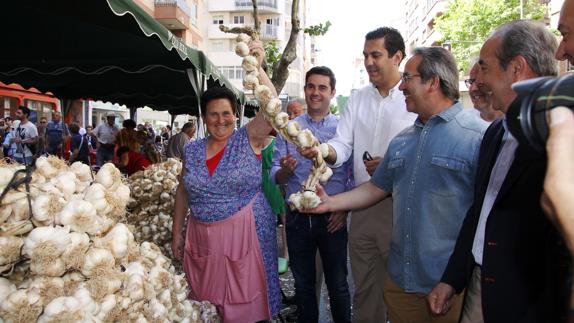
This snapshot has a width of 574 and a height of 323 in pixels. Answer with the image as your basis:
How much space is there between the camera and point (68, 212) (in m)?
1.51

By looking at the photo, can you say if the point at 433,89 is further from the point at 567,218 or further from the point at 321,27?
the point at 321,27

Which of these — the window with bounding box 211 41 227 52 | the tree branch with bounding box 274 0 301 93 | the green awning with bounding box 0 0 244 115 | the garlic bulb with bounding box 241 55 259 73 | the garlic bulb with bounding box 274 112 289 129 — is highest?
the window with bounding box 211 41 227 52

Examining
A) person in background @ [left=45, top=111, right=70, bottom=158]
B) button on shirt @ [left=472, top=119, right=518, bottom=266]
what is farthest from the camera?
person in background @ [left=45, top=111, right=70, bottom=158]

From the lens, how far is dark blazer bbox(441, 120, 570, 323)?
1309 mm

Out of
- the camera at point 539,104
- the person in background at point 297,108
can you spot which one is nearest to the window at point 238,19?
the person in background at point 297,108

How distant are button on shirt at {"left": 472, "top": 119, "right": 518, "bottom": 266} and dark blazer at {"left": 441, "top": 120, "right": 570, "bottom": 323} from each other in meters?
0.17

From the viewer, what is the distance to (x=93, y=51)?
5.67m

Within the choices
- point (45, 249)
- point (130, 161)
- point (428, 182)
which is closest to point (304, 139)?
point (428, 182)

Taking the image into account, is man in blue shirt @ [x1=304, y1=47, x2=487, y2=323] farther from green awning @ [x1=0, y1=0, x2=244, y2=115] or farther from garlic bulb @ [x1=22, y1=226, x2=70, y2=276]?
green awning @ [x1=0, y1=0, x2=244, y2=115]

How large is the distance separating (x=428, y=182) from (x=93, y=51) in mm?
4979

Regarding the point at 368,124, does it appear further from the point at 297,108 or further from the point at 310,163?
the point at 297,108

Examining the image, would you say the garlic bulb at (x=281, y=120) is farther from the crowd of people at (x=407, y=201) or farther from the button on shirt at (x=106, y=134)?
the button on shirt at (x=106, y=134)

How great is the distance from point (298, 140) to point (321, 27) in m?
8.40

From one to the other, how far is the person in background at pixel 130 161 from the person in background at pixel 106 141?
4743 mm
